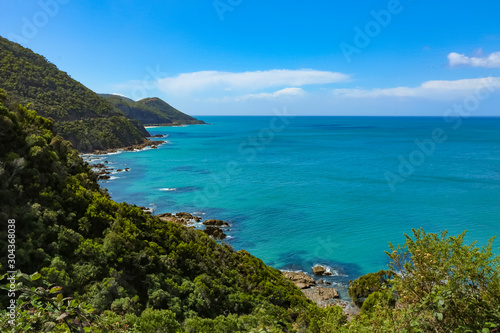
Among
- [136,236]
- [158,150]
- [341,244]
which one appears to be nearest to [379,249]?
[341,244]

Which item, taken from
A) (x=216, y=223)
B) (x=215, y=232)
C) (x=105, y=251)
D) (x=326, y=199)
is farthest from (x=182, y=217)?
(x=326, y=199)

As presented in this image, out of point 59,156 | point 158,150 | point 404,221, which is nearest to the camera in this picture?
point 59,156

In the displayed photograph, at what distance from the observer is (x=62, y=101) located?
10125 centimetres

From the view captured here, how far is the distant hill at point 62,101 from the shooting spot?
3452 inches

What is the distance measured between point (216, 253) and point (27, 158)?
46.9ft

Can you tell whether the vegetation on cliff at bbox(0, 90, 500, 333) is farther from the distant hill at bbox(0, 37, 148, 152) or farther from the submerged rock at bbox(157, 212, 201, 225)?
the distant hill at bbox(0, 37, 148, 152)

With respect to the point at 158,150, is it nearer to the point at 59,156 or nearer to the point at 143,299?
the point at 59,156

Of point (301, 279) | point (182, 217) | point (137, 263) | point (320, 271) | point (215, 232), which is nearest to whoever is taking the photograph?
point (137, 263)

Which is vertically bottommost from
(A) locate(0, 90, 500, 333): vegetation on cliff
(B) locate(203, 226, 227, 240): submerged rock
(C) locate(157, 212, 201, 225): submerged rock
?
(B) locate(203, 226, 227, 240): submerged rock

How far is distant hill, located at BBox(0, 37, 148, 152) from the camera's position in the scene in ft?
288

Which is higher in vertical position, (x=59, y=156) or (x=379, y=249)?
(x=59, y=156)

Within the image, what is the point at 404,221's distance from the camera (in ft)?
127

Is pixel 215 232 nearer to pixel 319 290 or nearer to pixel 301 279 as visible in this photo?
pixel 301 279

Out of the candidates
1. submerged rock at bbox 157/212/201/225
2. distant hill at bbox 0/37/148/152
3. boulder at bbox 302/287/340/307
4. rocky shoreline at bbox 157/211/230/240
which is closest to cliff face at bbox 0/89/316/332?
boulder at bbox 302/287/340/307
